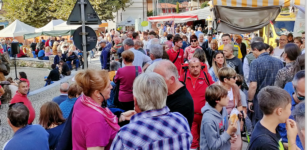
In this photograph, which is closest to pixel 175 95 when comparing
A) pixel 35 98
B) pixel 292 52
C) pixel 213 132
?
pixel 213 132

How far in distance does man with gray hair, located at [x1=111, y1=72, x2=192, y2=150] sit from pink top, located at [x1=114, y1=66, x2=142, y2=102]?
2.91 meters

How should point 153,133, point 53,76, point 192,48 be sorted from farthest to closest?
1. point 53,76
2. point 192,48
3. point 153,133

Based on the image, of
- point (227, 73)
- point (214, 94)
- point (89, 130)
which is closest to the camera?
point (89, 130)

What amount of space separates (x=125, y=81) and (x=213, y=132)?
6.98 ft

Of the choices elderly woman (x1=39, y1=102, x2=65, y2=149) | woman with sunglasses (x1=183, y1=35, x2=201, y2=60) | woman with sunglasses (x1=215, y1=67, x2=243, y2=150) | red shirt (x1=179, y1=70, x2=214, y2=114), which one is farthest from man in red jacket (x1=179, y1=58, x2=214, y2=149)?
woman with sunglasses (x1=183, y1=35, x2=201, y2=60)

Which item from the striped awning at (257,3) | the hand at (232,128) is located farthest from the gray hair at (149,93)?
the striped awning at (257,3)

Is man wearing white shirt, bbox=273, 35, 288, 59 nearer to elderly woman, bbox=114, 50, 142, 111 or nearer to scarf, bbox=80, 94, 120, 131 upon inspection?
elderly woman, bbox=114, 50, 142, 111

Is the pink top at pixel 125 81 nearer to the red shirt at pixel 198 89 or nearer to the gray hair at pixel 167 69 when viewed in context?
the red shirt at pixel 198 89

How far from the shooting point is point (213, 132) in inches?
139

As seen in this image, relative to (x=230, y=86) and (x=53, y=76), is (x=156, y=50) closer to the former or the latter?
(x=230, y=86)

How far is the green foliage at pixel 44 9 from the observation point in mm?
36969

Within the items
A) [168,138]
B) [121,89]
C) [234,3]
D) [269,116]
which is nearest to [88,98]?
[168,138]

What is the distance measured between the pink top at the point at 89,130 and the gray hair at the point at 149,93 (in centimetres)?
38

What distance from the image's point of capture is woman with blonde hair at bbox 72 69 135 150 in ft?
7.98
